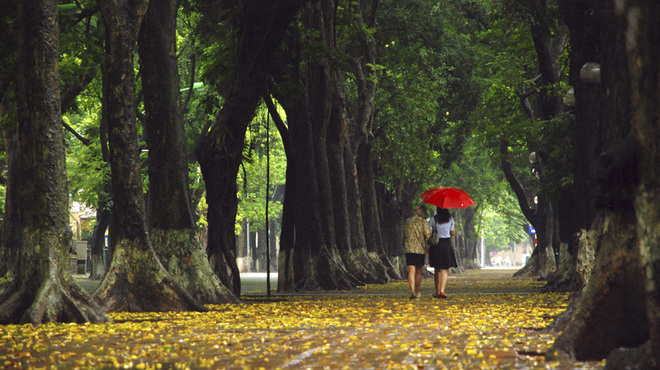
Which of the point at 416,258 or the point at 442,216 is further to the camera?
the point at 442,216

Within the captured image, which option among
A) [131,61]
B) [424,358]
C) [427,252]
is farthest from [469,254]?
[424,358]

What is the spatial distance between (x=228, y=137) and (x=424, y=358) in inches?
400

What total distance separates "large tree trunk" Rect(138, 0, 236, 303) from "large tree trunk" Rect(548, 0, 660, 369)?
9133mm

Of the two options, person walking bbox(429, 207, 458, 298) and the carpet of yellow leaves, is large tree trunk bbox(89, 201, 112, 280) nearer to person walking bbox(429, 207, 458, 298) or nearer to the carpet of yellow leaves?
person walking bbox(429, 207, 458, 298)

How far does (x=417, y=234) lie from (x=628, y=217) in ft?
34.3

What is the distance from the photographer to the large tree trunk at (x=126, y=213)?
14.0 metres

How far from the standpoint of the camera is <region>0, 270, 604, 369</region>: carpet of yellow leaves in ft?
25.1

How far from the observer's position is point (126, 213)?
1406 cm

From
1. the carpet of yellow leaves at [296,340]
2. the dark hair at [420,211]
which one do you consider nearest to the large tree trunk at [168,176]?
the carpet of yellow leaves at [296,340]

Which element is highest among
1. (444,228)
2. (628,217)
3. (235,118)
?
(235,118)

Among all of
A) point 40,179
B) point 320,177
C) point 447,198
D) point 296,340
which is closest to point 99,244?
point 320,177

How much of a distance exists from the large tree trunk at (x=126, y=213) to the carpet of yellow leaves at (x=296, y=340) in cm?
52

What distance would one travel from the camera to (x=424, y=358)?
7.77 meters

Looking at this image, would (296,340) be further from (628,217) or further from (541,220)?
(541,220)
